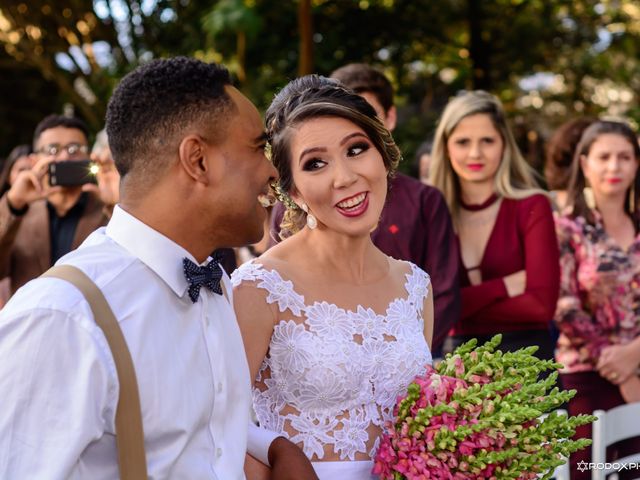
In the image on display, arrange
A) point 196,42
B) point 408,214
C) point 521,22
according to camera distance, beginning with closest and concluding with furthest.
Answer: point 408,214
point 196,42
point 521,22

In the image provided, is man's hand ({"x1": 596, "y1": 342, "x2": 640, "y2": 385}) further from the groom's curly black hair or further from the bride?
the groom's curly black hair

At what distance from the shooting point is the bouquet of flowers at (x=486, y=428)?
7.97 ft

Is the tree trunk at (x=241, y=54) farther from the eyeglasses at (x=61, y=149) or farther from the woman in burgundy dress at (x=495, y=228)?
the woman in burgundy dress at (x=495, y=228)

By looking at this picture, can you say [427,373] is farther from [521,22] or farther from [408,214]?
[521,22]

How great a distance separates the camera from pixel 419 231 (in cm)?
431

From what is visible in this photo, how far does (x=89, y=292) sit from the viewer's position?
72.5 inches

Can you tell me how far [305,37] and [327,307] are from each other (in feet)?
31.6

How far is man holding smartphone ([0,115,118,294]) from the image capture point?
15.9 feet

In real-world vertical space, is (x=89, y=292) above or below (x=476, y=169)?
below

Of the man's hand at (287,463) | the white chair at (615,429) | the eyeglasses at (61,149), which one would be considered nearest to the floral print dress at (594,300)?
the white chair at (615,429)

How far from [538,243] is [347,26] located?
32.2 feet

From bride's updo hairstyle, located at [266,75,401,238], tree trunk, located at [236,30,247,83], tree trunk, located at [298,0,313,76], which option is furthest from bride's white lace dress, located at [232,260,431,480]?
tree trunk, located at [236,30,247,83]

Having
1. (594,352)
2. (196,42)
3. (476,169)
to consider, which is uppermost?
(196,42)

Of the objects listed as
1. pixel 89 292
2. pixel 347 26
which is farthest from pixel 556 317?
pixel 347 26
